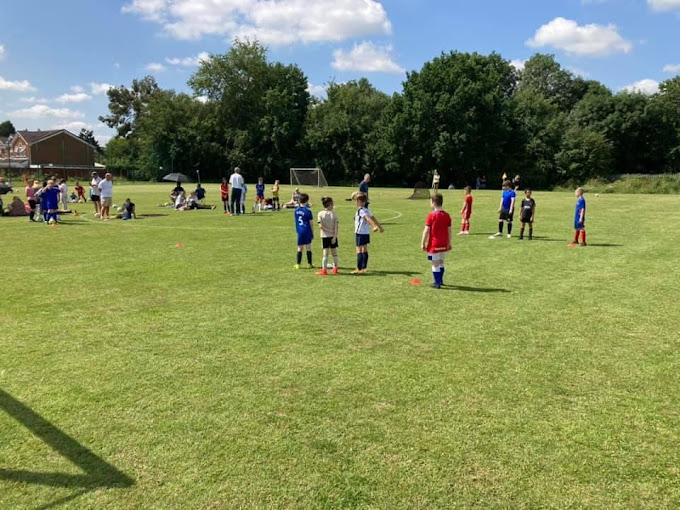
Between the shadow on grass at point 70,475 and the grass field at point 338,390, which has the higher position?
the grass field at point 338,390

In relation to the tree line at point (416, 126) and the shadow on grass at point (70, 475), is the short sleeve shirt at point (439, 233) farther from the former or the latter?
the tree line at point (416, 126)

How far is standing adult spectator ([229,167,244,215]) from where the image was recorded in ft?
82.4

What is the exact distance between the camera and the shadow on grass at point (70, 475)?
152 inches

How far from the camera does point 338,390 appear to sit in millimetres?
5453

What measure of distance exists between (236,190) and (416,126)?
4401 cm

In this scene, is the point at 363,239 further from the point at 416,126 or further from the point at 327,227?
the point at 416,126

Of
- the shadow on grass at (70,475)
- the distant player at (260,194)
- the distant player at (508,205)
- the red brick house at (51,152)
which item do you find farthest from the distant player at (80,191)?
the red brick house at (51,152)

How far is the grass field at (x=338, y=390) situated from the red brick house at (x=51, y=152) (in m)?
91.5

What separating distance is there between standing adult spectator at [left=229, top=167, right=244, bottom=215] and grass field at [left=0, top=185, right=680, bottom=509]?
46.3 feet

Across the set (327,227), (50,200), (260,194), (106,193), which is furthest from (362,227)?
(260,194)

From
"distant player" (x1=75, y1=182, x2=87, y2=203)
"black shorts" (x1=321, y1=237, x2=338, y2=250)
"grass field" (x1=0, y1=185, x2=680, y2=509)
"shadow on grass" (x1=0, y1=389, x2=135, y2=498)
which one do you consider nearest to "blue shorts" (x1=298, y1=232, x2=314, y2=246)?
"black shorts" (x1=321, y1=237, x2=338, y2=250)

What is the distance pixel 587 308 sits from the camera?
28.9 feet

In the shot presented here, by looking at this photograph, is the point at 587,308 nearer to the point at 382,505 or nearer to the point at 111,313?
the point at 382,505

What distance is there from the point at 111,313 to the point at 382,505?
621 cm
